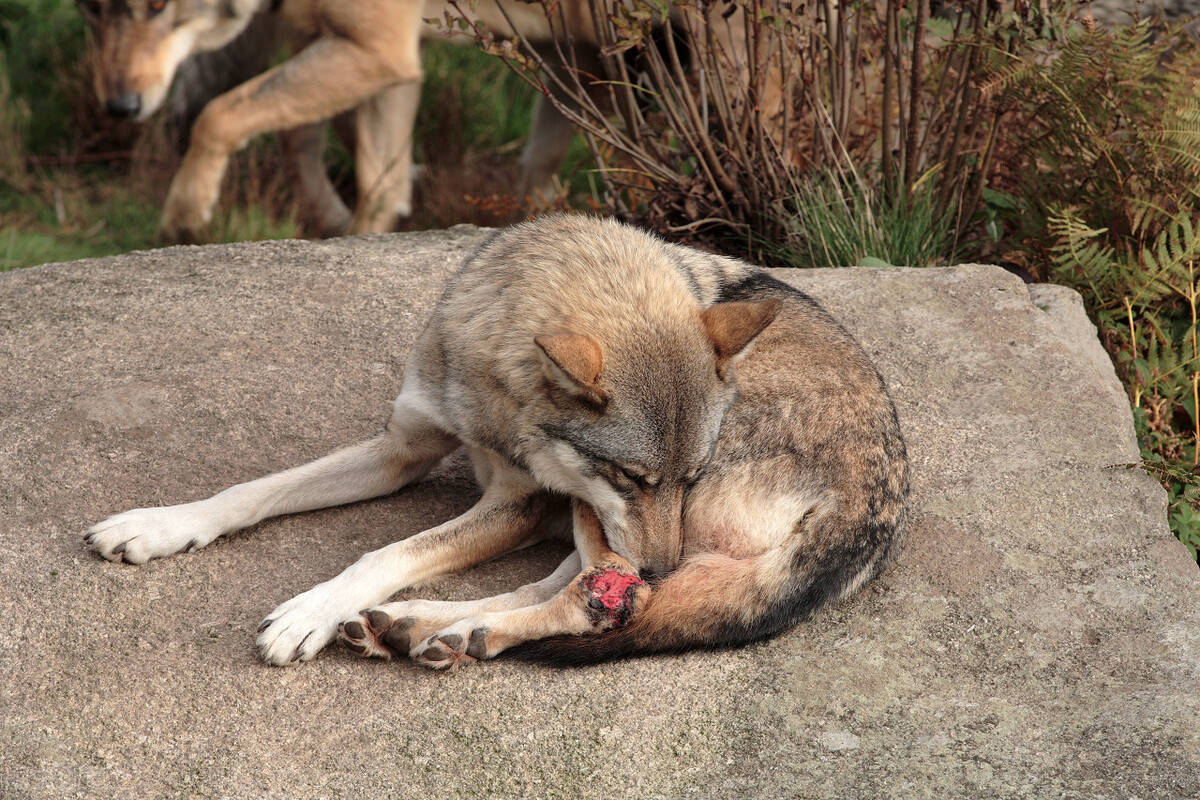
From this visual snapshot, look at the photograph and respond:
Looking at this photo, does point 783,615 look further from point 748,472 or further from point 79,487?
point 79,487

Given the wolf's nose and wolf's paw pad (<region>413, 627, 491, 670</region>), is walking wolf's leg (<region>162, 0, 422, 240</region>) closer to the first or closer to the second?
the wolf's nose

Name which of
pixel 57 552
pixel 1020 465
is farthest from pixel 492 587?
pixel 1020 465

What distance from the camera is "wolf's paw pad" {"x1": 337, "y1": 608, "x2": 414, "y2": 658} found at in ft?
9.84

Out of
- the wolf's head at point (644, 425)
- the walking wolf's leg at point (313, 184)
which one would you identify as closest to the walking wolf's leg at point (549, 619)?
the wolf's head at point (644, 425)

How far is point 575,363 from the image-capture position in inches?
118

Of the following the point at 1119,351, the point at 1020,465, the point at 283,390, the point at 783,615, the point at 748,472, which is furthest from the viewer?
the point at 1119,351

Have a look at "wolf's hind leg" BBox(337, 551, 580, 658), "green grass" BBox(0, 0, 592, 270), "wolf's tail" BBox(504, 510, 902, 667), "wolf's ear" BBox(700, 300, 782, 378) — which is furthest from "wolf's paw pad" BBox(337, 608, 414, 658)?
Result: "green grass" BBox(0, 0, 592, 270)

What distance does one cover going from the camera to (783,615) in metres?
3.08

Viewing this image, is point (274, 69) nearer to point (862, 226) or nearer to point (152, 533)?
point (862, 226)

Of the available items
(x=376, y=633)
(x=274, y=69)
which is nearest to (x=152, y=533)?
(x=376, y=633)

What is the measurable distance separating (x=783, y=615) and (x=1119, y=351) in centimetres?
274

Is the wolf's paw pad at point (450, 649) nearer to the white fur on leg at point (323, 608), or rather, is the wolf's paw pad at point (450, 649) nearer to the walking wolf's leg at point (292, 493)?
the white fur on leg at point (323, 608)

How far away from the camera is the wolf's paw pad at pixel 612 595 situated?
3.06 m

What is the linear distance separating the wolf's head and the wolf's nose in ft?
16.7
